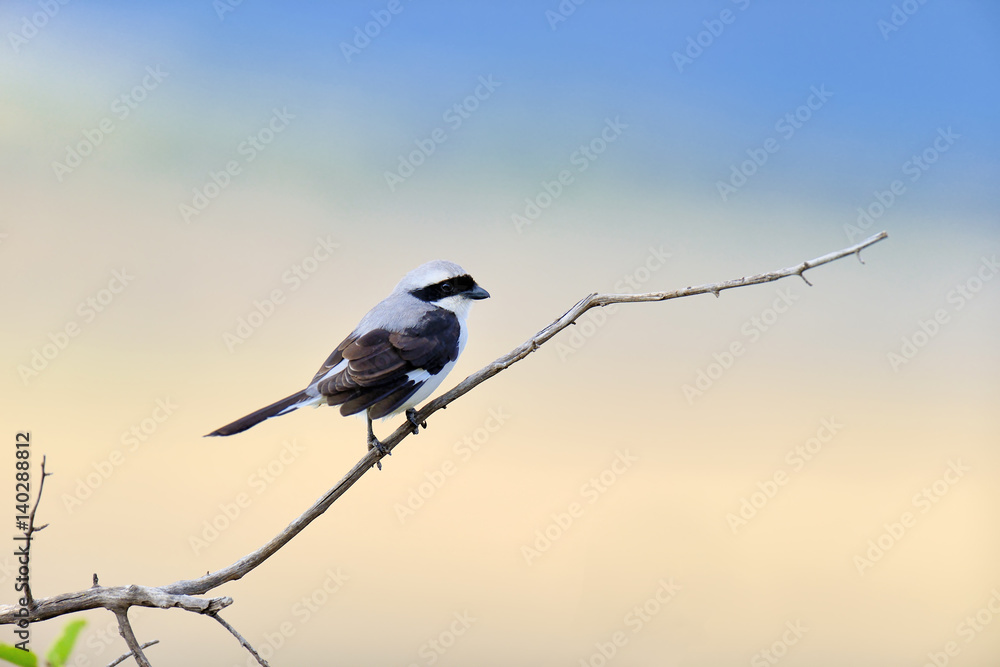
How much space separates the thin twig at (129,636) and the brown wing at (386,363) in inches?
42.8

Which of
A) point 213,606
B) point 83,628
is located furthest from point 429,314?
point 83,628

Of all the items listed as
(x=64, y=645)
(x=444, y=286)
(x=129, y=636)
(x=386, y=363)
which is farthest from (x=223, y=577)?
(x=444, y=286)

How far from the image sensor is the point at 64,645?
0.87 m

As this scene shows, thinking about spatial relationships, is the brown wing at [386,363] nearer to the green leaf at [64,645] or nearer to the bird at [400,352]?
the bird at [400,352]

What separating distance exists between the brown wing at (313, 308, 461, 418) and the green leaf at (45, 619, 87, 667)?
1.47 meters

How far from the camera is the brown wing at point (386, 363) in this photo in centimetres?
239

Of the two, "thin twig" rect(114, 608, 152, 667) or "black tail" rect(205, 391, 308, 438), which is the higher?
"black tail" rect(205, 391, 308, 438)

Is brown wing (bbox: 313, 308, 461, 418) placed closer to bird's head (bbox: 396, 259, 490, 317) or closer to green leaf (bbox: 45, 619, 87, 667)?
bird's head (bbox: 396, 259, 490, 317)

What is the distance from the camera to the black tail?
1.88 metres

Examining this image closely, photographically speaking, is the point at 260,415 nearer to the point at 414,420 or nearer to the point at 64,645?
the point at 414,420

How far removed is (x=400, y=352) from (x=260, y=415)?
0.60 metres

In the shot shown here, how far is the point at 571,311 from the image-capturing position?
169 cm

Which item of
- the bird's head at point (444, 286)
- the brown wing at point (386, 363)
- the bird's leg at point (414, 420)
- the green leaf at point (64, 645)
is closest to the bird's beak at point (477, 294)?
the bird's head at point (444, 286)

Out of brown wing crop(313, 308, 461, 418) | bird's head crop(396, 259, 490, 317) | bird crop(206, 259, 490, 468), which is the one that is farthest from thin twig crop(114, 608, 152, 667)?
bird's head crop(396, 259, 490, 317)
